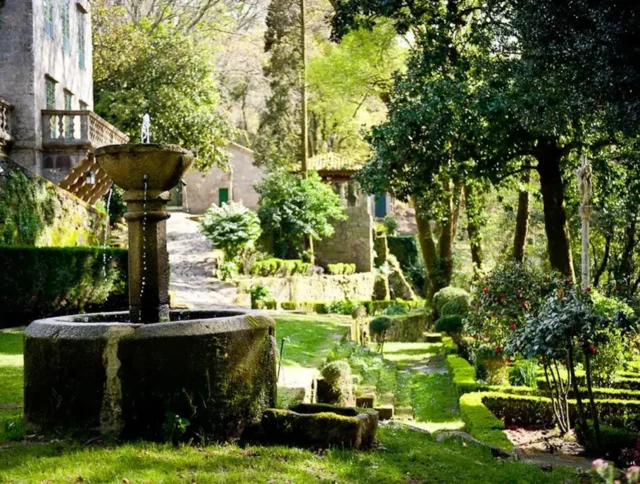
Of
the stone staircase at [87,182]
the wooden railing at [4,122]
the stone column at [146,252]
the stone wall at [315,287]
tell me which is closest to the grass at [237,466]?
the stone column at [146,252]

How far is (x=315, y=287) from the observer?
32.4m

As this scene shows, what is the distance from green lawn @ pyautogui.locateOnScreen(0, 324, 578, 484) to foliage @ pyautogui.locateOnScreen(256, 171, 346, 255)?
26.9 metres

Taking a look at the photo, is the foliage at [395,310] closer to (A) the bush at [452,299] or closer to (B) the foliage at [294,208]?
(A) the bush at [452,299]

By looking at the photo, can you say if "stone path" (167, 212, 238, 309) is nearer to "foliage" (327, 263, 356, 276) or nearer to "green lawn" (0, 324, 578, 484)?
"foliage" (327, 263, 356, 276)

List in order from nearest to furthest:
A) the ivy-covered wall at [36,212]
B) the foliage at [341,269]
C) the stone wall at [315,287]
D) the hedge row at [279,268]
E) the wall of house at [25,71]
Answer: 1. the ivy-covered wall at [36,212]
2. the wall of house at [25,71]
3. the stone wall at [315,287]
4. the hedge row at [279,268]
5. the foliage at [341,269]

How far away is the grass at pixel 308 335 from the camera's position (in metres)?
13.9

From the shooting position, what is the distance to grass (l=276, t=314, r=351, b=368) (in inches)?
546

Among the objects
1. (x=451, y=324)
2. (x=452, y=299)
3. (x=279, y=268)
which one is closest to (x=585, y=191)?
(x=451, y=324)

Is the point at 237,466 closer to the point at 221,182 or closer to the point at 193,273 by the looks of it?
the point at 193,273

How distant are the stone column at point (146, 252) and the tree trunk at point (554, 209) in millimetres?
10788

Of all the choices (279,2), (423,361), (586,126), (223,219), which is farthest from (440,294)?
(279,2)

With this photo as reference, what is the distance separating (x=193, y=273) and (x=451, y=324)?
10485 mm

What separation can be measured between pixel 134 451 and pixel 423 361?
15.8 metres

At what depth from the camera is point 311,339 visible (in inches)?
673
